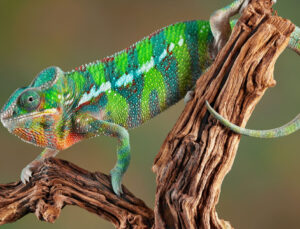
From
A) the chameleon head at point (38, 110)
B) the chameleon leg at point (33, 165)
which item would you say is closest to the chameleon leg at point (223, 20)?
the chameleon head at point (38, 110)

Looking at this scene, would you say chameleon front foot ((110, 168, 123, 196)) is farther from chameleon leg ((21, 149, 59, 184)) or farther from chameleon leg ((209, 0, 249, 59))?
chameleon leg ((209, 0, 249, 59))

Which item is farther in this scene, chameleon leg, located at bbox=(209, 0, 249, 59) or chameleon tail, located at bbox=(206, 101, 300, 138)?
chameleon leg, located at bbox=(209, 0, 249, 59)

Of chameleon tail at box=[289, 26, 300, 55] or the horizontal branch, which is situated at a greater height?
chameleon tail at box=[289, 26, 300, 55]

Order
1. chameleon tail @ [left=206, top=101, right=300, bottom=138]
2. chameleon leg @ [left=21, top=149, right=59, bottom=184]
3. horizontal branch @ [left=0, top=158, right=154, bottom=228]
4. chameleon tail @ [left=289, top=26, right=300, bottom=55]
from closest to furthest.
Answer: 1. chameleon tail @ [left=206, top=101, right=300, bottom=138]
2. chameleon tail @ [left=289, top=26, right=300, bottom=55]
3. horizontal branch @ [left=0, top=158, right=154, bottom=228]
4. chameleon leg @ [left=21, top=149, right=59, bottom=184]

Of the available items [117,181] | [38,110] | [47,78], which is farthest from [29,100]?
[117,181]

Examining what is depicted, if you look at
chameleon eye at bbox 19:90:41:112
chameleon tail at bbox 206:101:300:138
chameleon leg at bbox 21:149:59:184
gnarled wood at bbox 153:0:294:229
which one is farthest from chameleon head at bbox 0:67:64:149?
chameleon tail at bbox 206:101:300:138

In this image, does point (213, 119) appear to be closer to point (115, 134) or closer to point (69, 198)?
point (115, 134)
